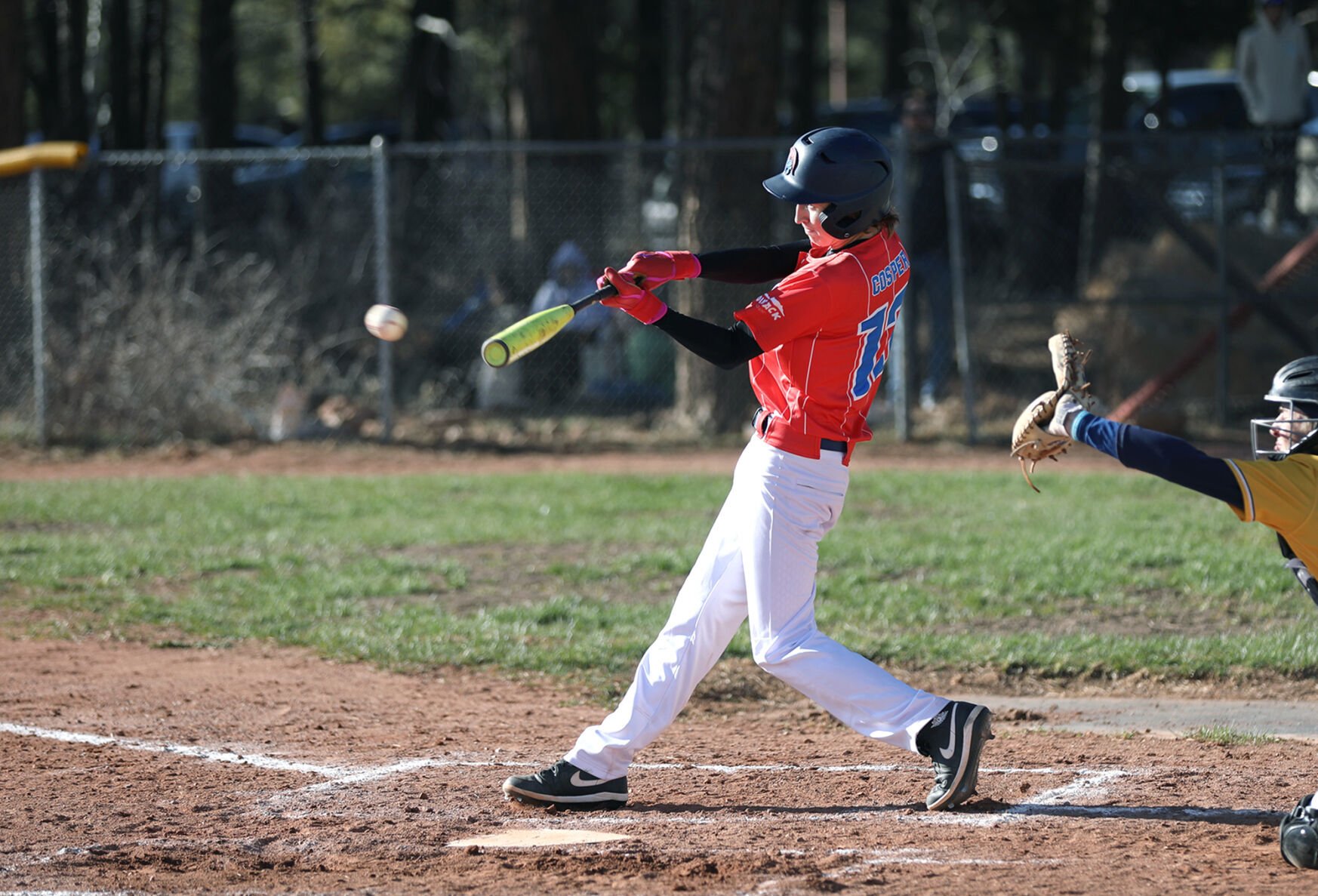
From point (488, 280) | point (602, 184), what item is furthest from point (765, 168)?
point (488, 280)

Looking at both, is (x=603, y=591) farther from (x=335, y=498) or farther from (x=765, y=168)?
(x=765, y=168)

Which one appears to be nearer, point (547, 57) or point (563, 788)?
point (563, 788)

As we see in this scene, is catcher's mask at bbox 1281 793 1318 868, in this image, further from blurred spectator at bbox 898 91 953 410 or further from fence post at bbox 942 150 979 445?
blurred spectator at bbox 898 91 953 410

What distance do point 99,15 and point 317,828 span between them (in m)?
19.1

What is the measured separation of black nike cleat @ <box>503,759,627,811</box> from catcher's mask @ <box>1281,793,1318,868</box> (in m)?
1.93

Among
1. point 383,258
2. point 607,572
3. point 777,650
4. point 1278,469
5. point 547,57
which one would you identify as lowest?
point 607,572

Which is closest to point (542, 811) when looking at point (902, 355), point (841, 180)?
point (841, 180)

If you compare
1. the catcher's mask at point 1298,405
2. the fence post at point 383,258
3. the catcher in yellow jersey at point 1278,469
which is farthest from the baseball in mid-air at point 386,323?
the fence post at point 383,258

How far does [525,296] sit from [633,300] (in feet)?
32.6

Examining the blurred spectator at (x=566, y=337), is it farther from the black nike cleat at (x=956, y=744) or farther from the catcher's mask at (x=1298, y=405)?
the catcher's mask at (x=1298, y=405)

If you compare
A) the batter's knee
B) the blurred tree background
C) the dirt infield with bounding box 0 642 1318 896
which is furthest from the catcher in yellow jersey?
the blurred tree background

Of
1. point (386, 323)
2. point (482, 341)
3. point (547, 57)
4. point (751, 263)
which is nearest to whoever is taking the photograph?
point (751, 263)

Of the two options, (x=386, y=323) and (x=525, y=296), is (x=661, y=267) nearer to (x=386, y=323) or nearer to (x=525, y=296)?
(x=386, y=323)

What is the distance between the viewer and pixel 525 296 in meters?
14.0
